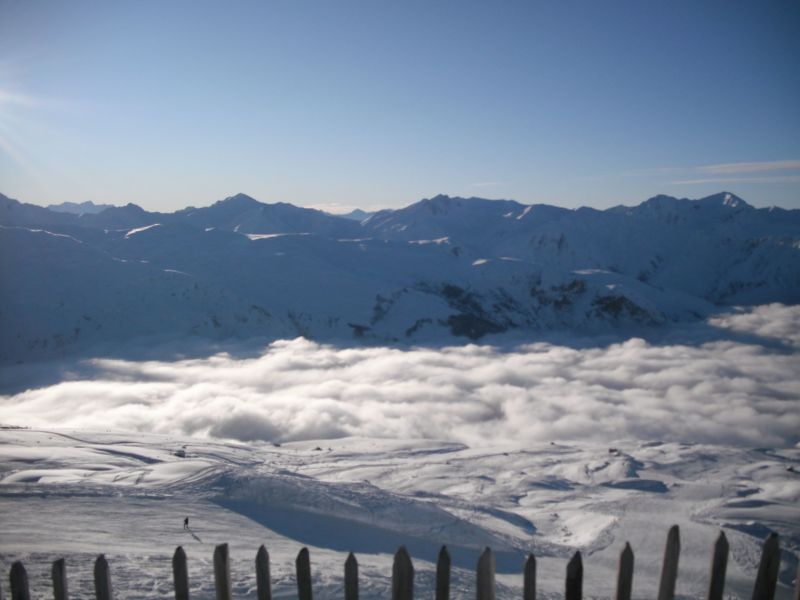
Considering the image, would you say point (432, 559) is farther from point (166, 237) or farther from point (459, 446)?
point (166, 237)

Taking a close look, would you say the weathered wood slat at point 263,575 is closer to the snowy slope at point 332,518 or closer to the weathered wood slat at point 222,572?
the weathered wood slat at point 222,572

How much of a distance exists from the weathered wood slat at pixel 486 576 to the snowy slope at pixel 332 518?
5175 mm

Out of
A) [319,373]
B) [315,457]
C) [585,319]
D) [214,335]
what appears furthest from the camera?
[585,319]

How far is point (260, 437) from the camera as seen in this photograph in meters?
85.0

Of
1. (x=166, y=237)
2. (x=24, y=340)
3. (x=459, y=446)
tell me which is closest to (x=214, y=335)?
(x=24, y=340)

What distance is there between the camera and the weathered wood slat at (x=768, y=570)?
561 centimetres

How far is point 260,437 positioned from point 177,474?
6919 centimetres

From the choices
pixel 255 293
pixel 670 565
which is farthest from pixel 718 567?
pixel 255 293

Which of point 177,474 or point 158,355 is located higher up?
point 177,474

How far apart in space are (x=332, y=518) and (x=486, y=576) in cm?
1138

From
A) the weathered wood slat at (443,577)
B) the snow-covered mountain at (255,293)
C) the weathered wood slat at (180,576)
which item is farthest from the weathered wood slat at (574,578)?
the snow-covered mountain at (255,293)

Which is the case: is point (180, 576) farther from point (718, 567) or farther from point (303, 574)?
point (718, 567)

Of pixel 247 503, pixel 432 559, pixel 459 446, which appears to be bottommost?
pixel 459 446

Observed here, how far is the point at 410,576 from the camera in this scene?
18.2 feet
